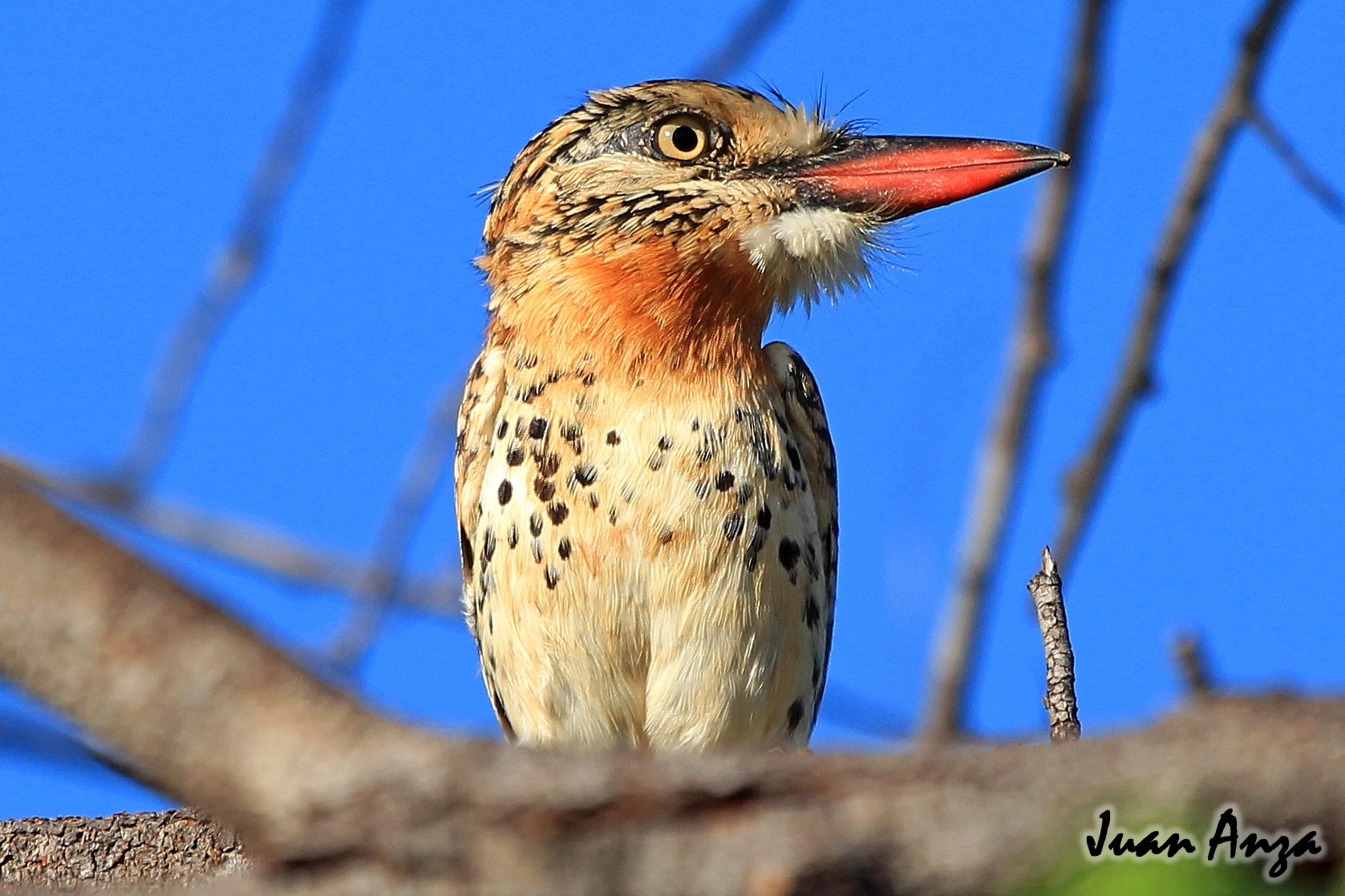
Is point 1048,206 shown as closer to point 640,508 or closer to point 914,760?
point 640,508

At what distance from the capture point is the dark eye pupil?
572 centimetres

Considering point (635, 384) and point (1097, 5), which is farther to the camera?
point (1097, 5)

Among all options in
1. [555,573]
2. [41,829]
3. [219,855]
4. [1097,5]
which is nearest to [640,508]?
[555,573]

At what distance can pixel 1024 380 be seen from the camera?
612 cm

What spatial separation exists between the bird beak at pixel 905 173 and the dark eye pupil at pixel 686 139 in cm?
34

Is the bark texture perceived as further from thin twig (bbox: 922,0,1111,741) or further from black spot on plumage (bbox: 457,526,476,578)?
thin twig (bbox: 922,0,1111,741)

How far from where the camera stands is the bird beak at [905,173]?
549cm

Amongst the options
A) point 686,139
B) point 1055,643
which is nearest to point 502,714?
point 686,139

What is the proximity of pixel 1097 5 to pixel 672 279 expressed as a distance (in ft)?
6.57

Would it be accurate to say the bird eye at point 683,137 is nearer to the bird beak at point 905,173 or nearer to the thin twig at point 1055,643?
the bird beak at point 905,173

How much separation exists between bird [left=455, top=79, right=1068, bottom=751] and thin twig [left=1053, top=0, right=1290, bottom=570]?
89 centimetres

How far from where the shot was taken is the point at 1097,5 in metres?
6.21

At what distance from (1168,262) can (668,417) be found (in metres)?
2.04

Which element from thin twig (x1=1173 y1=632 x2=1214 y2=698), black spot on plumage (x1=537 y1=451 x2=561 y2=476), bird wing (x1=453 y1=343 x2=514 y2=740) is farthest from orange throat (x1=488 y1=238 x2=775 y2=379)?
thin twig (x1=1173 y1=632 x2=1214 y2=698)
